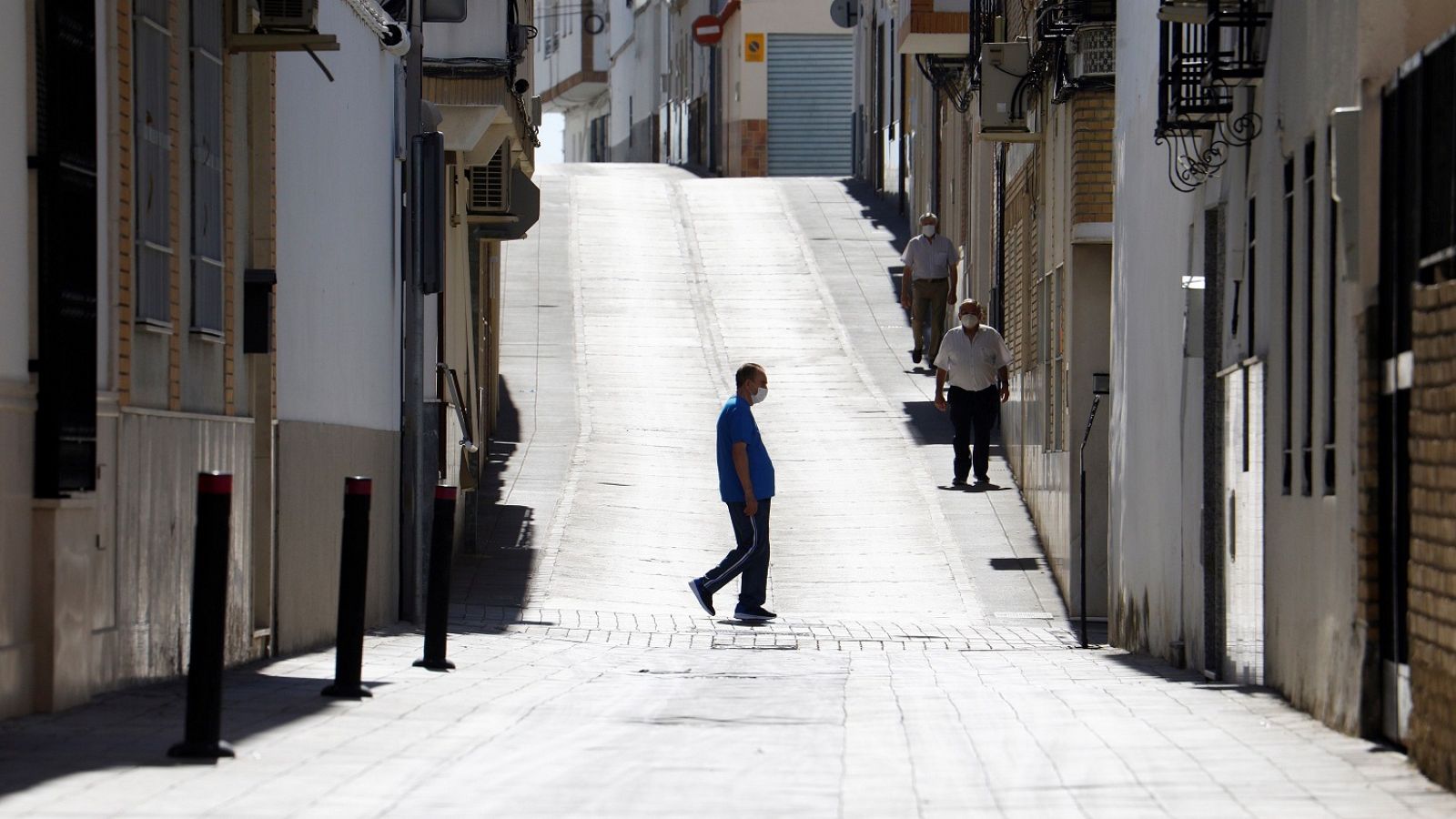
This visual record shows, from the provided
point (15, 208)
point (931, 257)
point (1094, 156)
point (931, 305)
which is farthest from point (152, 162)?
point (931, 305)

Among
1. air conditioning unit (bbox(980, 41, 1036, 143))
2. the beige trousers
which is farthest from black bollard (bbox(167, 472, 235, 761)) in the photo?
the beige trousers

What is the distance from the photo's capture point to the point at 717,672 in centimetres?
1193

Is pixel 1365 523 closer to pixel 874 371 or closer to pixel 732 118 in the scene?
pixel 874 371

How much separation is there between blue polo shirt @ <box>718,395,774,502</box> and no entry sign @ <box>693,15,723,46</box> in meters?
45.5

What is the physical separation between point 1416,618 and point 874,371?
67.6ft

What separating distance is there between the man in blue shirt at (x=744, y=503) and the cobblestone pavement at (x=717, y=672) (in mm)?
238

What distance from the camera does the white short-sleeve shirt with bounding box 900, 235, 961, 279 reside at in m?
27.5

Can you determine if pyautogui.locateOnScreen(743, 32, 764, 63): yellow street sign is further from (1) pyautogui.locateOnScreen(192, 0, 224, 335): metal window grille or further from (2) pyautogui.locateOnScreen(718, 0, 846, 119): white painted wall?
(1) pyautogui.locateOnScreen(192, 0, 224, 335): metal window grille

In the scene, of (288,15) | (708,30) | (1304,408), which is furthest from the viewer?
(708,30)

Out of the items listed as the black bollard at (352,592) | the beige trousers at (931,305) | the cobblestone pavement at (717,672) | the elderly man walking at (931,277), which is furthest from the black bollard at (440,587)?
the beige trousers at (931,305)

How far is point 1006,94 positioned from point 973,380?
2814mm

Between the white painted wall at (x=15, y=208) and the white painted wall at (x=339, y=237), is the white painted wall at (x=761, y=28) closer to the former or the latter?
the white painted wall at (x=339, y=237)

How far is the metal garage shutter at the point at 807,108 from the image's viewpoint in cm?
5762

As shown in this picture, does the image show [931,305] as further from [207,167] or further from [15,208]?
[15,208]
